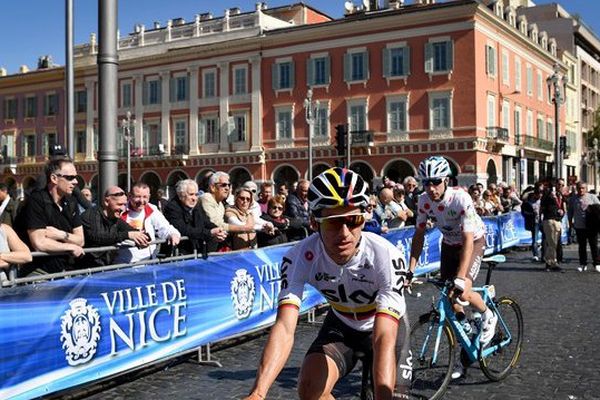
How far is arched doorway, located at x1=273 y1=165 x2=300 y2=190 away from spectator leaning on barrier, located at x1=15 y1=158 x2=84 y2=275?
39.4 m

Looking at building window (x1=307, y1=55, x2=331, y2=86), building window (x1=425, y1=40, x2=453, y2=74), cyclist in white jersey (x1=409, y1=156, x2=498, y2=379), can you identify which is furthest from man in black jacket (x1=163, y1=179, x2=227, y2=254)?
building window (x1=307, y1=55, x2=331, y2=86)

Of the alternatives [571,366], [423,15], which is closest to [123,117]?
[423,15]

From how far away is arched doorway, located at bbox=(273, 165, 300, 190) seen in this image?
46.0 metres

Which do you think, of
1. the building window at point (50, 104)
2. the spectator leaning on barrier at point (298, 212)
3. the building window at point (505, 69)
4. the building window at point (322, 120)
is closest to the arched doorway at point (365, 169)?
the building window at point (322, 120)

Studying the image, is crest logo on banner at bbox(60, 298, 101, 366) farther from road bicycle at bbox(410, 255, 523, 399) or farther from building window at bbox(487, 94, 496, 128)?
building window at bbox(487, 94, 496, 128)

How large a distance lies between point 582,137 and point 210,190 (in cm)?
6035

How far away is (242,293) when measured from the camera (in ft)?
25.0

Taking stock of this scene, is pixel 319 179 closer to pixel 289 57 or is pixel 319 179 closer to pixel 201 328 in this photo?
pixel 201 328

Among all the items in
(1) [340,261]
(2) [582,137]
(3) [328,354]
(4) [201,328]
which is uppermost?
(2) [582,137]

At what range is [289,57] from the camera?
45.5 m

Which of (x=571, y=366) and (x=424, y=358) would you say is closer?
(x=424, y=358)

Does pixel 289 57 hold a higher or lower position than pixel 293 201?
higher

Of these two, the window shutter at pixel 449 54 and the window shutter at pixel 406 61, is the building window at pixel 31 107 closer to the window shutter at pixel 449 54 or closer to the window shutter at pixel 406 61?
the window shutter at pixel 406 61

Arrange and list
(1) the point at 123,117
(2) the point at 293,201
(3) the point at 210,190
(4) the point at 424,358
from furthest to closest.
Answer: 1. (1) the point at 123,117
2. (2) the point at 293,201
3. (3) the point at 210,190
4. (4) the point at 424,358
